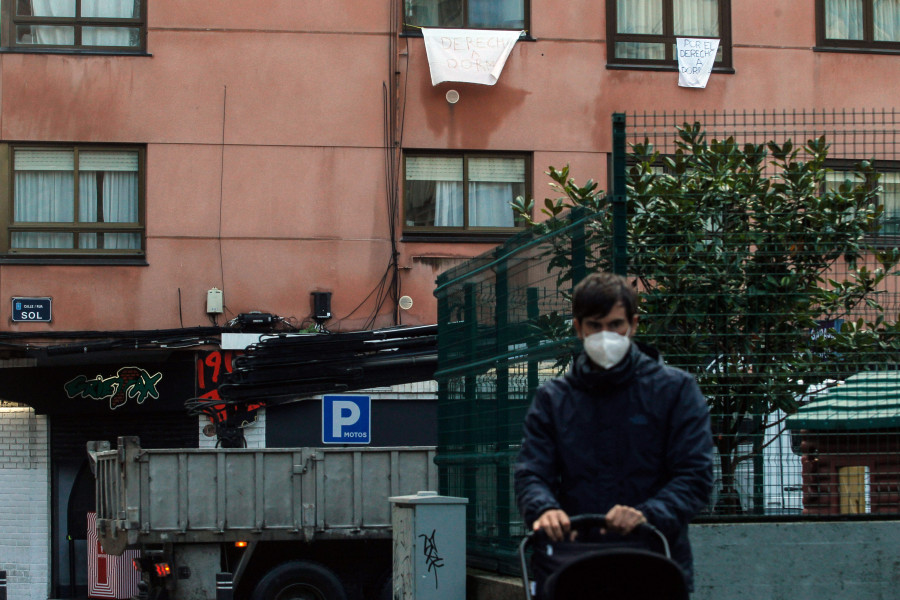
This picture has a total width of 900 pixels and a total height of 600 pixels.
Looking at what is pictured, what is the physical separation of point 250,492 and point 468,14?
24.8 ft

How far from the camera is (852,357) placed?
680 centimetres

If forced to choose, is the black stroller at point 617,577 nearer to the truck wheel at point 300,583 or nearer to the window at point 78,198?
the truck wheel at point 300,583


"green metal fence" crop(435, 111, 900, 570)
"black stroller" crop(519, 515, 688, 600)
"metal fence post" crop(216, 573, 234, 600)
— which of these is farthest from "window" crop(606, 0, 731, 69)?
"black stroller" crop(519, 515, 688, 600)

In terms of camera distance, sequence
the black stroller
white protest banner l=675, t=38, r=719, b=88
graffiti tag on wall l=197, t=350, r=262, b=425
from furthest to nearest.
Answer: white protest banner l=675, t=38, r=719, b=88 → graffiti tag on wall l=197, t=350, r=262, b=425 → the black stroller

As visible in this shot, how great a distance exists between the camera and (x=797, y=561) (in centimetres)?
624

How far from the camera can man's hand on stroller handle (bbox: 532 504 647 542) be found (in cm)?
350

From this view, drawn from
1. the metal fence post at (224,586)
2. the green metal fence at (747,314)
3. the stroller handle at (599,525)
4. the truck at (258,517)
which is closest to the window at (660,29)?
the truck at (258,517)

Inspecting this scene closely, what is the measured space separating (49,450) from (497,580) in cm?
1186

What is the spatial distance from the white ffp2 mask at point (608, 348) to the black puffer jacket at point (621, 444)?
0.12ft

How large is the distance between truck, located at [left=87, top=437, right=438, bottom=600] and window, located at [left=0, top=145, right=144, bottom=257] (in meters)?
4.13

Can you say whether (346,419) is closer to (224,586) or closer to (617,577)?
(224,586)

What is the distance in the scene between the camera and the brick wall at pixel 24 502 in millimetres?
16891

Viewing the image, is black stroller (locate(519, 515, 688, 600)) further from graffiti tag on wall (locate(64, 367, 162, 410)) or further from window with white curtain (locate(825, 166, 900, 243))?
graffiti tag on wall (locate(64, 367, 162, 410))

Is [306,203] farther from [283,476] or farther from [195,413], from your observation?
[283,476]
